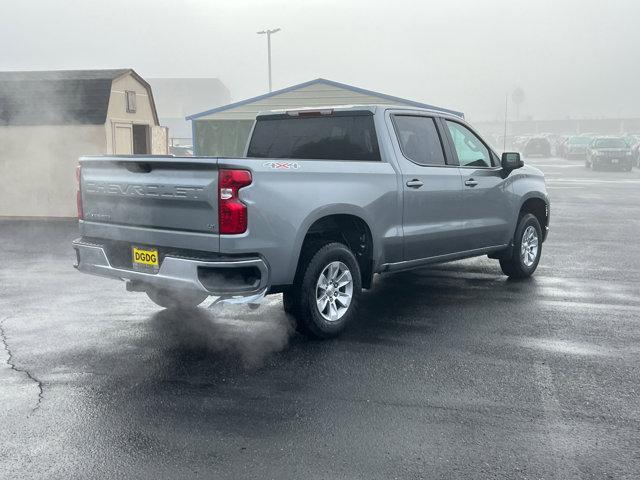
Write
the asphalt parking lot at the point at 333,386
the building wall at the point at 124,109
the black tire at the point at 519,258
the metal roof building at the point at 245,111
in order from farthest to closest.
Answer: the metal roof building at the point at 245,111, the building wall at the point at 124,109, the black tire at the point at 519,258, the asphalt parking lot at the point at 333,386

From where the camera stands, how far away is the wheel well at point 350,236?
19.6 feet

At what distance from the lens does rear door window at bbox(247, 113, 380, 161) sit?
6.52m

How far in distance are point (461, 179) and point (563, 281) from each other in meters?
2.12

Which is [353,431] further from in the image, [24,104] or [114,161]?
[24,104]

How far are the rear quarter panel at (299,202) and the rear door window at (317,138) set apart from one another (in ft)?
1.23

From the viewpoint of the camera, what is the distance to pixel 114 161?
570 cm

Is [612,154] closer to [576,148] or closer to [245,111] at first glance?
[576,148]

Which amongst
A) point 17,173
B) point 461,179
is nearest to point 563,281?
point 461,179

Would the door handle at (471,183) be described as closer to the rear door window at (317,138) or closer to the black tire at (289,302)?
the rear door window at (317,138)

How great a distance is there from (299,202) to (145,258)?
1.29m

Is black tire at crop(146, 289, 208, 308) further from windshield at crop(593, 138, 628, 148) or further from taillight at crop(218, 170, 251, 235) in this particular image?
windshield at crop(593, 138, 628, 148)

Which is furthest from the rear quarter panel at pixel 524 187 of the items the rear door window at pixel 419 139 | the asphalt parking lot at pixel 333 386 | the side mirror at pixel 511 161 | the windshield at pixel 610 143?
the windshield at pixel 610 143

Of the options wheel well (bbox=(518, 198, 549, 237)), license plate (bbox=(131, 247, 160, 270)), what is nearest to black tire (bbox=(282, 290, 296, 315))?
license plate (bbox=(131, 247, 160, 270))

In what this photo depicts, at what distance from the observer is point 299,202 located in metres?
5.45
